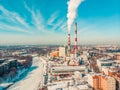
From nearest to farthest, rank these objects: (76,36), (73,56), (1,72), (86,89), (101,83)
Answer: (86,89), (101,83), (1,72), (76,36), (73,56)

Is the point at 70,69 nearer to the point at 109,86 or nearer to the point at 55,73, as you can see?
the point at 55,73

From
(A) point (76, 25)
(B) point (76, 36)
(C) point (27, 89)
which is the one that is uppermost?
(A) point (76, 25)

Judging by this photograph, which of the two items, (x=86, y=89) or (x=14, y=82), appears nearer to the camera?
(x=86, y=89)

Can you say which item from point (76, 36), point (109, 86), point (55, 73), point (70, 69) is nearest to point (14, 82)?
point (55, 73)

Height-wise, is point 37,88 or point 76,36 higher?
point 76,36

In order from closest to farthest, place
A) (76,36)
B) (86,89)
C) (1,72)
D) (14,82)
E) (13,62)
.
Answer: (86,89)
(14,82)
(1,72)
(13,62)
(76,36)

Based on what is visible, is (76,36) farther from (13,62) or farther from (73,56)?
(13,62)

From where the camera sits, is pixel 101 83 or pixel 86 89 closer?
pixel 86 89

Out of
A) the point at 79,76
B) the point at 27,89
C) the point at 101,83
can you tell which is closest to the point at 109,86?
the point at 101,83

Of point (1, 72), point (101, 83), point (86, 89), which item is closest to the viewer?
point (86, 89)
